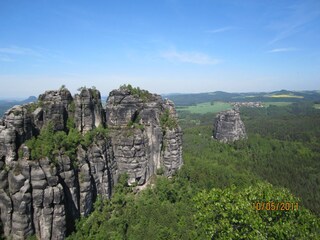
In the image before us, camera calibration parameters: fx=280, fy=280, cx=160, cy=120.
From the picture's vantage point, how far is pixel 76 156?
127 feet

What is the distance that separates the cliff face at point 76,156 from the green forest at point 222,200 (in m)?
2.61

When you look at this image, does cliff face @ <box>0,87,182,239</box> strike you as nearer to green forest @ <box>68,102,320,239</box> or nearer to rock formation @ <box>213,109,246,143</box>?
green forest @ <box>68,102,320,239</box>

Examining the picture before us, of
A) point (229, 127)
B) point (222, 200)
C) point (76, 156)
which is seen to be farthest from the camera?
point (229, 127)

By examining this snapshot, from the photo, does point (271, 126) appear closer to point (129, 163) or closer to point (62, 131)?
point (129, 163)

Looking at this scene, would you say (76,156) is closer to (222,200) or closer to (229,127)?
(222,200)

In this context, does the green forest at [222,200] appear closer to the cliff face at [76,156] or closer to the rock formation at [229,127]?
the cliff face at [76,156]

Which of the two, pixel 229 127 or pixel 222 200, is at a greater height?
pixel 222 200

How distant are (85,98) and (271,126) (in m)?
119

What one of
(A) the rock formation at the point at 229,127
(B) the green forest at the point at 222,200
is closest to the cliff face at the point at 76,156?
(B) the green forest at the point at 222,200

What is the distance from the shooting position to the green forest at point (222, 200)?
2123 cm

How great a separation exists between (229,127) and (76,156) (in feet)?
226

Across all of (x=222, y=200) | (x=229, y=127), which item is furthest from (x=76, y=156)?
(x=229, y=127)

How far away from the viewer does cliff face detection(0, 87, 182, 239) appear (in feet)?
106

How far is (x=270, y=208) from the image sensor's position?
2164cm
